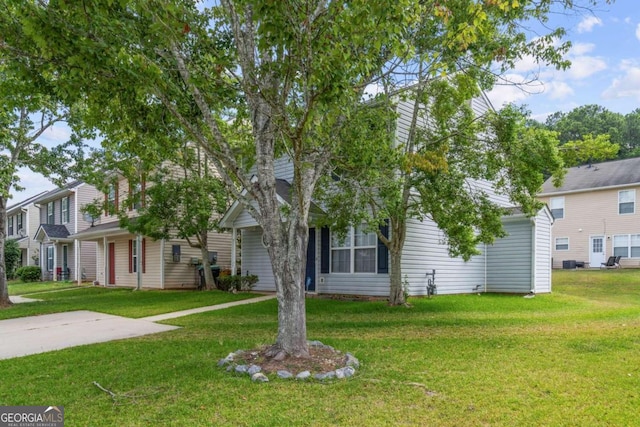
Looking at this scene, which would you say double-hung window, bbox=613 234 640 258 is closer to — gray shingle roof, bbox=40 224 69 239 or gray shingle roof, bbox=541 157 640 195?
gray shingle roof, bbox=541 157 640 195

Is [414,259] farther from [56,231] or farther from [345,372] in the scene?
[56,231]

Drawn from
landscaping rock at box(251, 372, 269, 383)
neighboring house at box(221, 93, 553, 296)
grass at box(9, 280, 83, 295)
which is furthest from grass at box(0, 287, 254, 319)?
grass at box(9, 280, 83, 295)

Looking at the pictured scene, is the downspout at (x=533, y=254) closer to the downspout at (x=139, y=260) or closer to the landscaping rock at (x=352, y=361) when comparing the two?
the landscaping rock at (x=352, y=361)

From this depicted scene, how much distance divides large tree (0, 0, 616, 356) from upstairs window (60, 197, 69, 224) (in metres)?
23.5

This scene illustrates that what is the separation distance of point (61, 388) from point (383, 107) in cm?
648

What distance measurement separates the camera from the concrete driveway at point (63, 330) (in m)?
7.63

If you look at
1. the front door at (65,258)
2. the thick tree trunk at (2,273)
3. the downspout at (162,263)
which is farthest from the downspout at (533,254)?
the front door at (65,258)

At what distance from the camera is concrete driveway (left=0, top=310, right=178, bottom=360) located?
25.0ft

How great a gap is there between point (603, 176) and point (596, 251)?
14.5 feet

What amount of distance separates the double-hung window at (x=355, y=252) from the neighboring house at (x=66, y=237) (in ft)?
55.6

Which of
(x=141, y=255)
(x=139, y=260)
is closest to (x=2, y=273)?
(x=139, y=260)

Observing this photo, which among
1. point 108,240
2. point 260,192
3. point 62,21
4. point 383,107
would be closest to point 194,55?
point 62,21

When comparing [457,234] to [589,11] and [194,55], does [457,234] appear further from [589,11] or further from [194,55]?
[194,55]

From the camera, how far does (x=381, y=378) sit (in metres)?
5.16
